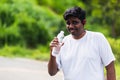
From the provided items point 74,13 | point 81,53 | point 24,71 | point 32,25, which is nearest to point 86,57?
point 81,53

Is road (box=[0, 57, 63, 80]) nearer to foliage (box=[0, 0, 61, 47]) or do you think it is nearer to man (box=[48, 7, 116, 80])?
foliage (box=[0, 0, 61, 47])

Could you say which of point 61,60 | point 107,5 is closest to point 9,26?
point 107,5

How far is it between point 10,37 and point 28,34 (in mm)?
1250

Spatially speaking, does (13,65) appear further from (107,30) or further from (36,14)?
(107,30)

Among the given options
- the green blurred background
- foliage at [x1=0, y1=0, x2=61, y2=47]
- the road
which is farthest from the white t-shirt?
foliage at [x1=0, y1=0, x2=61, y2=47]

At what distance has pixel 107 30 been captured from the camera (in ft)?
86.5

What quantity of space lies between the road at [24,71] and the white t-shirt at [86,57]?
7.91 meters

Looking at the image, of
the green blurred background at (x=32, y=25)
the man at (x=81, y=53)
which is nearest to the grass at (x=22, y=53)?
the green blurred background at (x=32, y=25)

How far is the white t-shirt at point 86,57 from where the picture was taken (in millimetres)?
4094

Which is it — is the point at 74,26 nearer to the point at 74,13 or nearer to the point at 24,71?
the point at 74,13

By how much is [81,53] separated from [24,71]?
9.81 metres

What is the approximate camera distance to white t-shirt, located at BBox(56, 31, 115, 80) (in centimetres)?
409

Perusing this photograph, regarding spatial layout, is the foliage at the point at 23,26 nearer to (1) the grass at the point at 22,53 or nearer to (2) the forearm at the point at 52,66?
(1) the grass at the point at 22,53

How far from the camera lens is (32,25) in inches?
913
